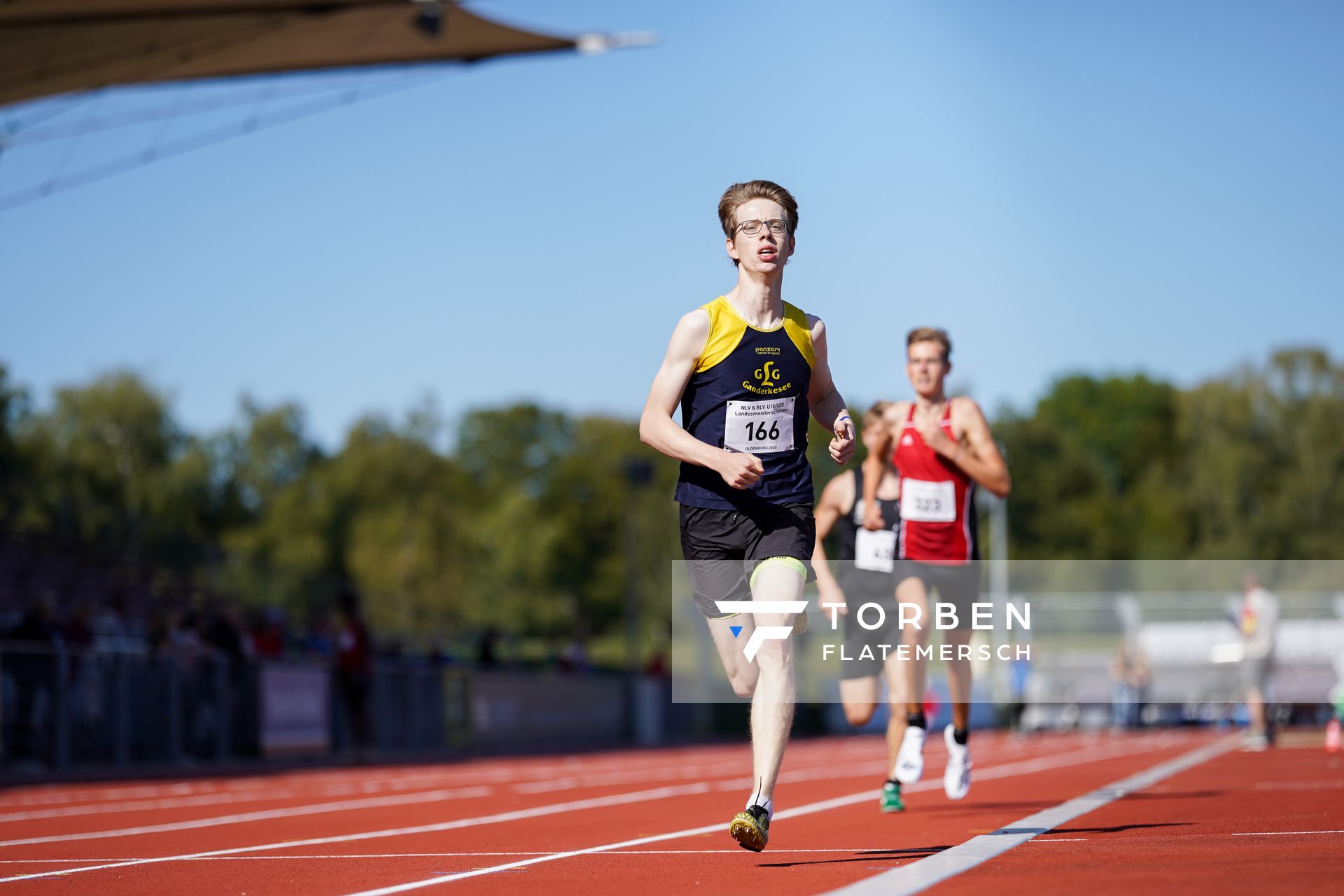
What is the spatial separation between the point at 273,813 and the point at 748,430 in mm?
6009

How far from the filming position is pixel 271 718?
75.2 ft

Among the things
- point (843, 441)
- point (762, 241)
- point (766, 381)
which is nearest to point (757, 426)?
point (766, 381)

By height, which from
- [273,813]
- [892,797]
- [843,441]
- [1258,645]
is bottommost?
[273,813]

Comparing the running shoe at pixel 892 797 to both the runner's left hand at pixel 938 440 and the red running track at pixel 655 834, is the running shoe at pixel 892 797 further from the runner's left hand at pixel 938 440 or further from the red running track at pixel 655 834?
the runner's left hand at pixel 938 440

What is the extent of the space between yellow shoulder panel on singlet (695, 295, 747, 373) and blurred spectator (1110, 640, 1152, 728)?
35.0 m

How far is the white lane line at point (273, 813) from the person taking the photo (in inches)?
369

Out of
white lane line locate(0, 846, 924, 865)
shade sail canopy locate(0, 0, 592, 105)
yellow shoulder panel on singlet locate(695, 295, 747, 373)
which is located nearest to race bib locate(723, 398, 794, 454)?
yellow shoulder panel on singlet locate(695, 295, 747, 373)

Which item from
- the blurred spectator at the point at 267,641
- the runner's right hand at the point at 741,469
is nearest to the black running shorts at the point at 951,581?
the runner's right hand at the point at 741,469

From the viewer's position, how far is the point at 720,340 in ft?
21.9

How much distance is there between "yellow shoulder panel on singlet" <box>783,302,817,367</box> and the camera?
681 centimetres

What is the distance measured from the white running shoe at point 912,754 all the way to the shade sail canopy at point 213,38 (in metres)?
16.9

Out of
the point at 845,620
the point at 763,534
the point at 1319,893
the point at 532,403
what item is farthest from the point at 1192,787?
the point at 532,403

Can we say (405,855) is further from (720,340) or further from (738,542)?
(720,340)

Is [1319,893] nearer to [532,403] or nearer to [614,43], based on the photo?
[614,43]
